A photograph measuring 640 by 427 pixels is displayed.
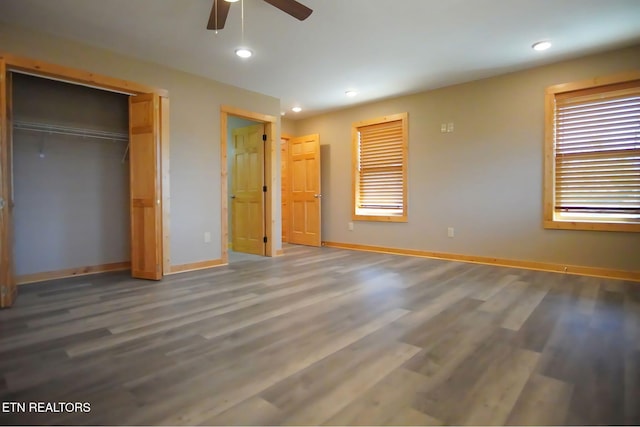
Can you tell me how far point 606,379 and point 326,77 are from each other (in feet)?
13.6

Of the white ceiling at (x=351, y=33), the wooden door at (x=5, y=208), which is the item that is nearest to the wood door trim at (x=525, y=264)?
the white ceiling at (x=351, y=33)

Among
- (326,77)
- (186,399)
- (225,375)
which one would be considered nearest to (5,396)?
(186,399)

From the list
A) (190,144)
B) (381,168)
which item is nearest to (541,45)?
(381,168)

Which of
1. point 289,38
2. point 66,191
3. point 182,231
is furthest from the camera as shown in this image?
point 182,231

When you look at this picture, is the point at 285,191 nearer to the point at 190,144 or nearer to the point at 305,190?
the point at 305,190

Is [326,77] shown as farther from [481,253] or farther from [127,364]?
[127,364]

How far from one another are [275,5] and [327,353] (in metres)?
2.38

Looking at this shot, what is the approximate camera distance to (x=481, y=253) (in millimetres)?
4695

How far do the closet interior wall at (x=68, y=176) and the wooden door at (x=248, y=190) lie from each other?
1.83 meters

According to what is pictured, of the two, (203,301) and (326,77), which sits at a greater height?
(326,77)

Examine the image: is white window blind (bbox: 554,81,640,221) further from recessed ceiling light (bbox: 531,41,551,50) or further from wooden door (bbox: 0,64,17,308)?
wooden door (bbox: 0,64,17,308)

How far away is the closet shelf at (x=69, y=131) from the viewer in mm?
3633

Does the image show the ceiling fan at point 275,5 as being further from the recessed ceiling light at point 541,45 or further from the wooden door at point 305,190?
the wooden door at point 305,190

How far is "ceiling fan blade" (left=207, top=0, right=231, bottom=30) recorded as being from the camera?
2.61 meters
